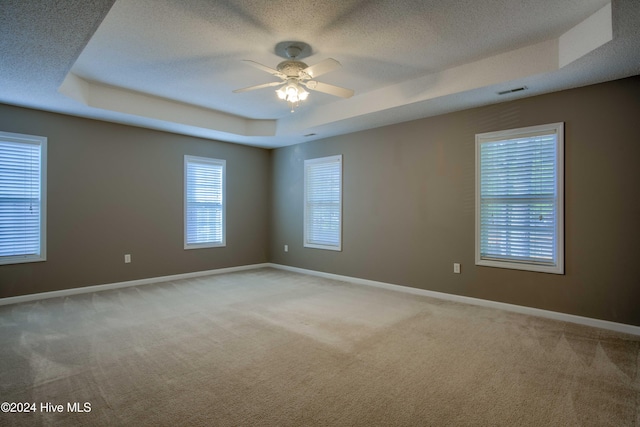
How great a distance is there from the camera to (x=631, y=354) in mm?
2832

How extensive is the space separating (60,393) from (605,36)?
15.5 feet

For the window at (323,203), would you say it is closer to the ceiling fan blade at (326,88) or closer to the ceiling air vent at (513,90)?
the ceiling fan blade at (326,88)

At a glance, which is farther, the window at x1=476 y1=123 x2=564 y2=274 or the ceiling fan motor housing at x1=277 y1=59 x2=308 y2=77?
the window at x1=476 y1=123 x2=564 y2=274

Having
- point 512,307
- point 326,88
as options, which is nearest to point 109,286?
A: point 326,88

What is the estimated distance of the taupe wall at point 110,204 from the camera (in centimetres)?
457

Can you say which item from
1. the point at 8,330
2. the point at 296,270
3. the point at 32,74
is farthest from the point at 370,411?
the point at 296,270

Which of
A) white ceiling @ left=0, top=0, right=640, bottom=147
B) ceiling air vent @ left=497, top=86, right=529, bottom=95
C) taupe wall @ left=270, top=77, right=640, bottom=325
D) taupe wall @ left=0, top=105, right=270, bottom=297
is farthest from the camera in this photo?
taupe wall @ left=0, top=105, right=270, bottom=297

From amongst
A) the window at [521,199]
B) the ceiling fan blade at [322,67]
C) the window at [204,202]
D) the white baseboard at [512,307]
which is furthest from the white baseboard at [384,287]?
the ceiling fan blade at [322,67]

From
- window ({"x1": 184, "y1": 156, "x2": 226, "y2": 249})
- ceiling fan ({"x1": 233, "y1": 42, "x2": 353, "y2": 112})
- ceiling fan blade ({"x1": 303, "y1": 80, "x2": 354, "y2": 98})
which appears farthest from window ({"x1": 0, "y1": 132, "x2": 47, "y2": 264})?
ceiling fan blade ({"x1": 303, "y1": 80, "x2": 354, "y2": 98})

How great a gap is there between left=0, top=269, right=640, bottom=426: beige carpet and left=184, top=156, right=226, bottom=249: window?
203 centimetres

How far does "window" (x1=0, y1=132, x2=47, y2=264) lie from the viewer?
14.1 feet

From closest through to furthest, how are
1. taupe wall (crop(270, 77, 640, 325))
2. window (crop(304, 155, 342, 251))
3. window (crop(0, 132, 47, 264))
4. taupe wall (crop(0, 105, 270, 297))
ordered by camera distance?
taupe wall (crop(270, 77, 640, 325)), window (crop(0, 132, 47, 264)), taupe wall (crop(0, 105, 270, 297)), window (crop(304, 155, 342, 251))

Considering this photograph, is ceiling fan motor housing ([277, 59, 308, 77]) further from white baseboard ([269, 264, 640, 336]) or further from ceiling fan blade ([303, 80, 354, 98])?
white baseboard ([269, 264, 640, 336])

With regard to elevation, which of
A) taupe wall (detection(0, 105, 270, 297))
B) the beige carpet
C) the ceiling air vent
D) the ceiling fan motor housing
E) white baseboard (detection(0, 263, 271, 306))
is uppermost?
the ceiling fan motor housing
